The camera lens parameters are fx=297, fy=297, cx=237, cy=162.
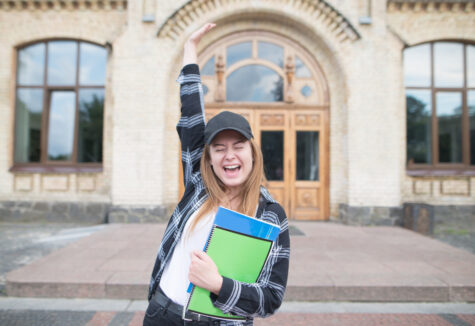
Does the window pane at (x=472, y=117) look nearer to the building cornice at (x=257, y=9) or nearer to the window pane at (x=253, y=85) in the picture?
the building cornice at (x=257, y=9)

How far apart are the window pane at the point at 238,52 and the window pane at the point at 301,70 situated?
1.36 m

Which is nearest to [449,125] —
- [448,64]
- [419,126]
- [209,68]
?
[419,126]

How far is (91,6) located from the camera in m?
8.09

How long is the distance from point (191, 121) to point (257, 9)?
7400 mm

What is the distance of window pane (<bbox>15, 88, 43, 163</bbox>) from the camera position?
8516mm

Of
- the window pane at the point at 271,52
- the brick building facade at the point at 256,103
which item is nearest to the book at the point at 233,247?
the brick building facade at the point at 256,103

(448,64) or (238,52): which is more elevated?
(238,52)

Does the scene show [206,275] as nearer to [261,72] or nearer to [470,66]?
[261,72]

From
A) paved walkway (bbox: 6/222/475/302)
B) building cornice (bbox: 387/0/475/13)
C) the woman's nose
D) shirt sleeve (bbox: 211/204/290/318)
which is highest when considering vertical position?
building cornice (bbox: 387/0/475/13)

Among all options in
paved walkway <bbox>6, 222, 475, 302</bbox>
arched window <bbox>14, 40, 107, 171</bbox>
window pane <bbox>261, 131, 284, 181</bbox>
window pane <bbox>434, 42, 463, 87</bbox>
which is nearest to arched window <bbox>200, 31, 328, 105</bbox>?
window pane <bbox>261, 131, 284, 181</bbox>

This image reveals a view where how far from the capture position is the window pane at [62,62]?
8.53 m

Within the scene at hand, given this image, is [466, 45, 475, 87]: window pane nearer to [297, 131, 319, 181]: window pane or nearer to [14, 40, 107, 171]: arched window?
[297, 131, 319, 181]: window pane

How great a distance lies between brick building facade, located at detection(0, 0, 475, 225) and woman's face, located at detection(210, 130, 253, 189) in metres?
6.55

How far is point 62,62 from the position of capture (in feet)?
28.1
